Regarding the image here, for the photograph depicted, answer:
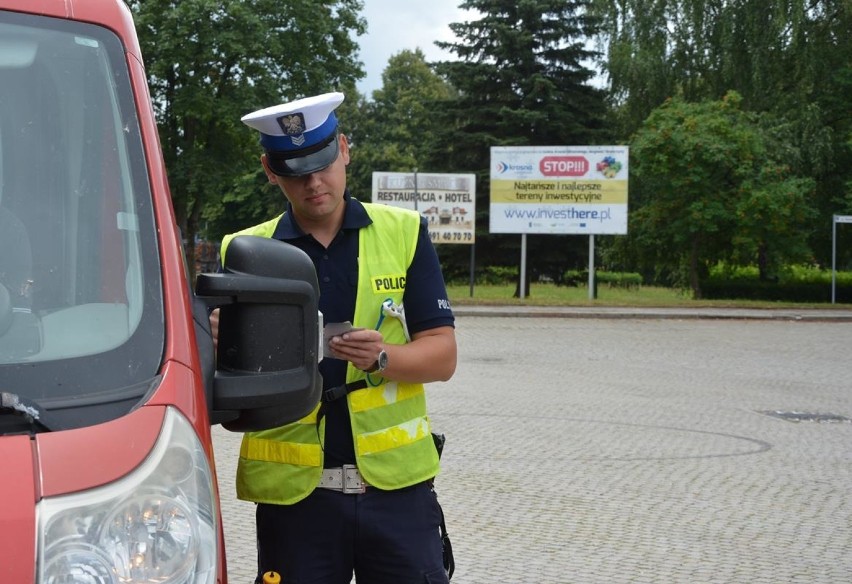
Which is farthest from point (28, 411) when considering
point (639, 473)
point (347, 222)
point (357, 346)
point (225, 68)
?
point (225, 68)

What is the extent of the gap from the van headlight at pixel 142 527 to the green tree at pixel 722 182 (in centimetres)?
3685

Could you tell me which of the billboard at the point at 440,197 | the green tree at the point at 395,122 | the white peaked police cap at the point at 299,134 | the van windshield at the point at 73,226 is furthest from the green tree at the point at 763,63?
the van windshield at the point at 73,226

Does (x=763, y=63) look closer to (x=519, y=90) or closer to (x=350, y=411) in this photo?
(x=519, y=90)

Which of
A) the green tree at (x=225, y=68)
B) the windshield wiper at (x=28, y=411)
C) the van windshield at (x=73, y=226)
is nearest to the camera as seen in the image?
the windshield wiper at (x=28, y=411)

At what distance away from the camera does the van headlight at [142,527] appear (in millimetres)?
1935

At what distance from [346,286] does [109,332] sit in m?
1.01

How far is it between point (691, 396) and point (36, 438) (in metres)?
12.8

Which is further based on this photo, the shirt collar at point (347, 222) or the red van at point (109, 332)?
the shirt collar at point (347, 222)

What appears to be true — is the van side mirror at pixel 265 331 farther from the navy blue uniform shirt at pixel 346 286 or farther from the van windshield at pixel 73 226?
the navy blue uniform shirt at pixel 346 286

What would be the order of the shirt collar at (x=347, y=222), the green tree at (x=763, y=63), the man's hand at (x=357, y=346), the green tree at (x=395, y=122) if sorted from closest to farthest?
the man's hand at (x=357, y=346) < the shirt collar at (x=347, y=222) < the green tree at (x=763, y=63) < the green tree at (x=395, y=122)

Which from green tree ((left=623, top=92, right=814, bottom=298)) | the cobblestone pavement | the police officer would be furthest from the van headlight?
green tree ((left=623, top=92, right=814, bottom=298))

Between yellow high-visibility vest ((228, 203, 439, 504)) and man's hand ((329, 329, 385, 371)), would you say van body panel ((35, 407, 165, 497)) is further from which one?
yellow high-visibility vest ((228, 203, 439, 504))

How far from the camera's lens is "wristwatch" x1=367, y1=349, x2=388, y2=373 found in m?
3.02

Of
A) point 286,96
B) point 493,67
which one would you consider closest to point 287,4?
point 286,96
